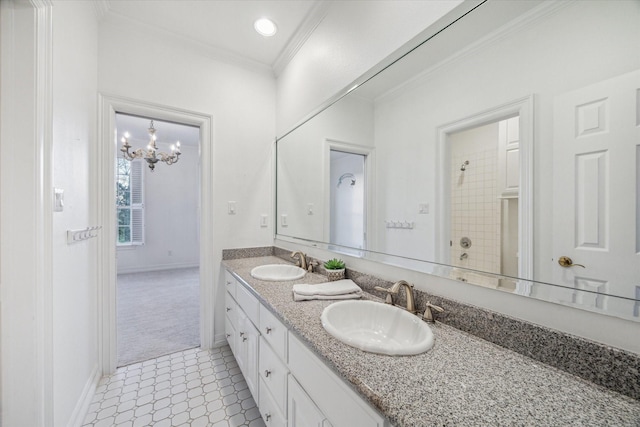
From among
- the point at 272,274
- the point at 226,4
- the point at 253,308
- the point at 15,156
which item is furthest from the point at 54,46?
the point at 272,274

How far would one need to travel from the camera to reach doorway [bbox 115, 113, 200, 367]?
390cm

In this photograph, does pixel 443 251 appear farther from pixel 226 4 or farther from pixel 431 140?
pixel 226 4

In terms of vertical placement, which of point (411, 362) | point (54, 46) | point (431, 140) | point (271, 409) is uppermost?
point (54, 46)

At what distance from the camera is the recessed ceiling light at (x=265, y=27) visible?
75.8 inches

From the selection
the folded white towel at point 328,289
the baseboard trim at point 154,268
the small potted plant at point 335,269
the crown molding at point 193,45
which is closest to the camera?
the folded white towel at point 328,289

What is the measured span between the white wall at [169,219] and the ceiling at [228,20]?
12.3ft

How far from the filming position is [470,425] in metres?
0.50

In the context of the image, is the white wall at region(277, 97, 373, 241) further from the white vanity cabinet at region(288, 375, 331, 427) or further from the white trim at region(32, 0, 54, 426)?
the white trim at region(32, 0, 54, 426)

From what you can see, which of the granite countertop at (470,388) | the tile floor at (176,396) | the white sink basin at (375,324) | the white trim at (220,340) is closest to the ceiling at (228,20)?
the white sink basin at (375,324)

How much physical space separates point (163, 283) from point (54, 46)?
13.0 ft

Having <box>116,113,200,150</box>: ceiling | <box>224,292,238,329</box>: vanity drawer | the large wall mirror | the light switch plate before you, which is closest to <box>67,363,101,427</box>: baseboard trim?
<box>224,292,238,329</box>: vanity drawer

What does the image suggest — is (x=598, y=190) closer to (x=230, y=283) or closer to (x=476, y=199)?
(x=476, y=199)

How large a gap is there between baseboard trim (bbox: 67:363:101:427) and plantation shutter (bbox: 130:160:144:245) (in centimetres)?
389

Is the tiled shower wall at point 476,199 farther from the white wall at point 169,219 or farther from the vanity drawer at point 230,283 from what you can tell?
the white wall at point 169,219
